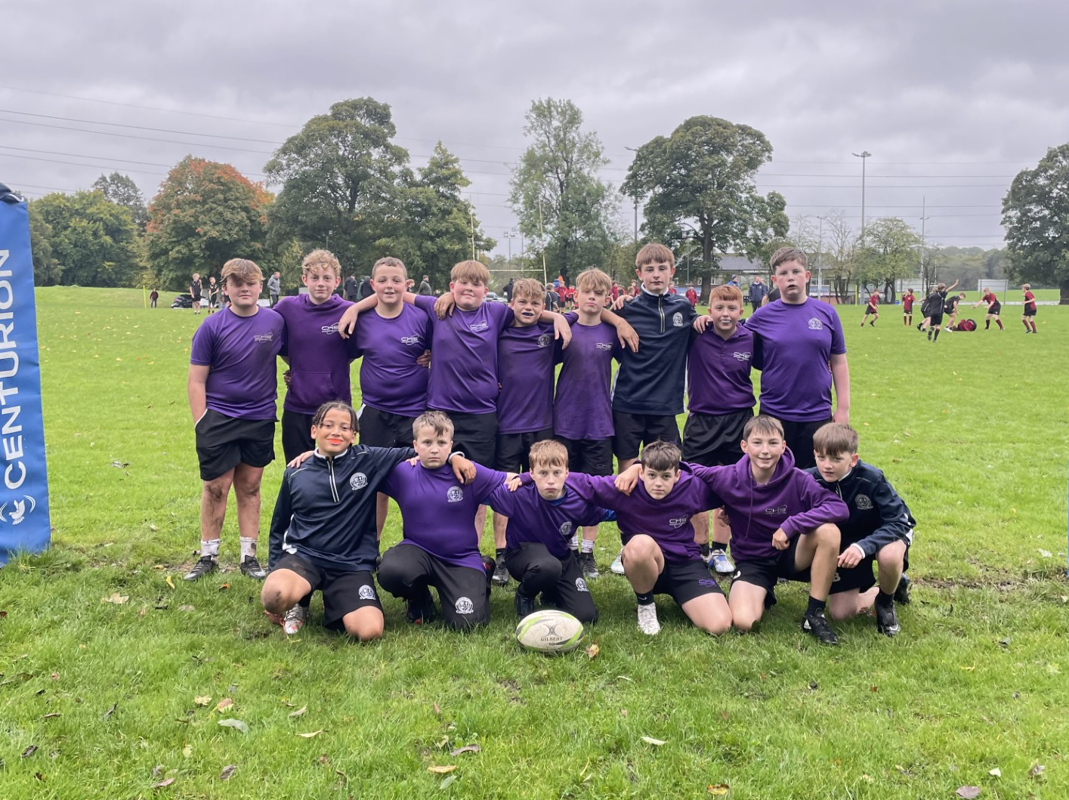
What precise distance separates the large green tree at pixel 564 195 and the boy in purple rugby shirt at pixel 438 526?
188ft

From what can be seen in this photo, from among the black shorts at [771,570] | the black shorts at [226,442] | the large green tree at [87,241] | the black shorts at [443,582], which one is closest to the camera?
the black shorts at [443,582]

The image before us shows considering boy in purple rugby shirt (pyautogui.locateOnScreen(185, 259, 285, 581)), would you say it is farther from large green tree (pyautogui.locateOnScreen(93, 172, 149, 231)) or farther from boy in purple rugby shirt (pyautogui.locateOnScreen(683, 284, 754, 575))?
large green tree (pyautogui.locateOnScreen(93, 172, 149, 231))

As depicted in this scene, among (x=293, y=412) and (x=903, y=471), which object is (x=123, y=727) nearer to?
(x=293, y=412)

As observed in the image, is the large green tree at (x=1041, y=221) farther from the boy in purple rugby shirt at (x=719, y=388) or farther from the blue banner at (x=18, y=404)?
the blue banner at (x=18, y=404)

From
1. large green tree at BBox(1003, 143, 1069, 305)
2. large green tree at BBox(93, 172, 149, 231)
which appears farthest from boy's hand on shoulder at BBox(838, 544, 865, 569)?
large green tree at BBox(93, 172, 149, 231)

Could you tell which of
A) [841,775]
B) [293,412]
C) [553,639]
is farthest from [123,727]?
[841,775]

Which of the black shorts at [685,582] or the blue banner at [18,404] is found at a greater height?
the blue banner at [18,404]

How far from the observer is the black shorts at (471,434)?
17.3 feet

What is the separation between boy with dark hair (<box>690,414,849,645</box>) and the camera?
4418 millimetres

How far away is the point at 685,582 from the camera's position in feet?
15.2

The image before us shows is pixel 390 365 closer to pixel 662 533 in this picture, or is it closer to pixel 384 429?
pixel 384 429

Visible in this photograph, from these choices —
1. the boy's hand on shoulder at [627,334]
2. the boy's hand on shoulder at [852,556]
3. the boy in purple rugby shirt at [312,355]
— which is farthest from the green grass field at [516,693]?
the boy's hand on shoulder at [627,334]

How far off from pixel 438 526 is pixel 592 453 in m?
1.44

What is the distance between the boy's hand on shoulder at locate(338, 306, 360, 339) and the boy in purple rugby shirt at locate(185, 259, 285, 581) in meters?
0.52
